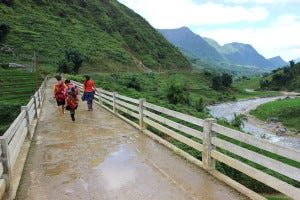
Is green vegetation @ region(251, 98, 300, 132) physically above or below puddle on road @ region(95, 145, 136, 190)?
below

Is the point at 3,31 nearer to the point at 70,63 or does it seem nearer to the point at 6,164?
the point at 70,63

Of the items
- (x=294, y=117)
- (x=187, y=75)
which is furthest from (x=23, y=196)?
(x=187, y=75)

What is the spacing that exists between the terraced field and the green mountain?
50.1 feet

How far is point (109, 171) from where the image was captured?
6.57 m

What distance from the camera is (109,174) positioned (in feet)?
20.9

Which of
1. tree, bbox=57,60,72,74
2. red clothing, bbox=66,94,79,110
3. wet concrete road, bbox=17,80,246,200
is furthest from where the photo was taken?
tree, bbox=57,60,72,74

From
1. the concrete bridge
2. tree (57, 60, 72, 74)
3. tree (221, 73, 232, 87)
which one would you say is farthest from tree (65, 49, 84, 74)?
the concrete bridge

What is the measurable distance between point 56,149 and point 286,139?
114 feet

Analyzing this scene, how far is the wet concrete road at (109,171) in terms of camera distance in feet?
17.8

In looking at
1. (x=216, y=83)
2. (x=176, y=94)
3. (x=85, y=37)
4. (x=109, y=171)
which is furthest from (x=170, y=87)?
(x=85, y=37)

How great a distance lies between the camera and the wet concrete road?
5.43 meters

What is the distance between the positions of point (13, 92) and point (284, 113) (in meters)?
43.3

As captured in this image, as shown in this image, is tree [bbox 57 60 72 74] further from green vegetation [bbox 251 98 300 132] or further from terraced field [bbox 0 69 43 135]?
green vegetation [bbox 251 98 300 132]

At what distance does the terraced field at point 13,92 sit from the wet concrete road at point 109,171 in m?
18.3
